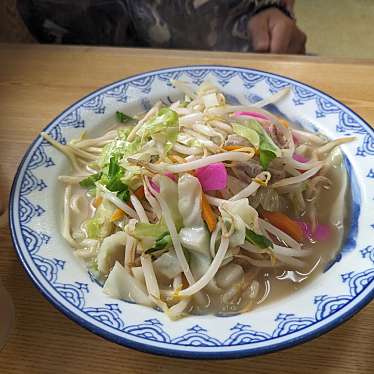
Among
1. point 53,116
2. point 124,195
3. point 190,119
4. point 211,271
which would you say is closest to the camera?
point 211,271

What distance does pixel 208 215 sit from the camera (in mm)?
831

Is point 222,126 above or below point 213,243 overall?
above

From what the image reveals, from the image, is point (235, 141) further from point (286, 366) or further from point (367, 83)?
point (367, 83)

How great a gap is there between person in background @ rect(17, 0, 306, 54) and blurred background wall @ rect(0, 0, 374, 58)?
1.02 m

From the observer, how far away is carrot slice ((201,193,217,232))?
2.71ft

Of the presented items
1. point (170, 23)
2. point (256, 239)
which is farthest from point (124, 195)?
point (170, 23)

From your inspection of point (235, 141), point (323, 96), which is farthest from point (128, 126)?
point (323, 96)

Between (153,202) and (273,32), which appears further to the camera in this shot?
(273,32)

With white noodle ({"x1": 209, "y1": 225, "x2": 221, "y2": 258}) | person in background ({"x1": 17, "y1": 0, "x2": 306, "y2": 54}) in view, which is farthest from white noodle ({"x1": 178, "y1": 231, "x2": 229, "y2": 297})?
person in background ({"x1": 17, "y1": 0, "x2": 306, "y2": 54})

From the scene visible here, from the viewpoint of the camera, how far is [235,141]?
92 cm

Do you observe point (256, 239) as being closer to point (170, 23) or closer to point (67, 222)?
point (67, 222)

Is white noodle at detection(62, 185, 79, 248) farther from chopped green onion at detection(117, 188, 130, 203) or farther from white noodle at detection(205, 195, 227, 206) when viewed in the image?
white noodle at detection(205, 195, 227, 206)

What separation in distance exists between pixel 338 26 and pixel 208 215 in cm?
233

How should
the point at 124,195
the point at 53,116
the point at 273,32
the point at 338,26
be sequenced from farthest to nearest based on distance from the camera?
the point at 338,26, the point at 273,32, the point at 53,116, the point at 124,195
